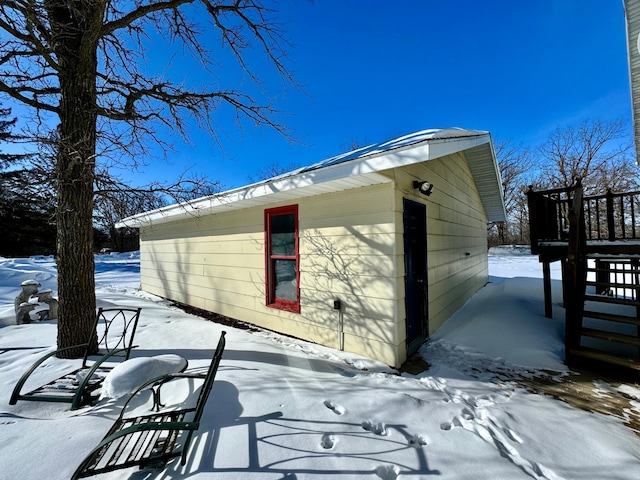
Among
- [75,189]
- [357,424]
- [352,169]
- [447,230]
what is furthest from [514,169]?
Result: [75,189]

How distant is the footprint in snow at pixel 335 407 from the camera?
212 centimetres

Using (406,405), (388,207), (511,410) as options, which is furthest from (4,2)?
(511,410)

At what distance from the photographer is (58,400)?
7.29 ft

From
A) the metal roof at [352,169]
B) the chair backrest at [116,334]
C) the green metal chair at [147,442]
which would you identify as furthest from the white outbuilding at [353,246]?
the green metal chair at [147,442]

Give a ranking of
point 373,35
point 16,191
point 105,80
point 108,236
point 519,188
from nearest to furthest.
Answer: point 16,191 < point 105,80 < point 373,35 < point 519,188 < point 108,236

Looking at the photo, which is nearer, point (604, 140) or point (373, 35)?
point (373, 35)

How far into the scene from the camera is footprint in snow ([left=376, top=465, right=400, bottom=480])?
5.00 ft

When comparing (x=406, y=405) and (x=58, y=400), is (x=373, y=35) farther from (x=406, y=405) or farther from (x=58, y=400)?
(x=58, y=400)

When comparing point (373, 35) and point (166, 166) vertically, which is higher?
point (373, 35)

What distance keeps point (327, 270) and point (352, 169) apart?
161cm

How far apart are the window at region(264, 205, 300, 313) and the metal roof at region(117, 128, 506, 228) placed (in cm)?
33

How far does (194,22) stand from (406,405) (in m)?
6.56

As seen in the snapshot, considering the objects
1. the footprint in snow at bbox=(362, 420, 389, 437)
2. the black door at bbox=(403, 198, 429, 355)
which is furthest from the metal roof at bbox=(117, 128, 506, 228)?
the footprint in snow at bbox=(362, 420, 389, 437)

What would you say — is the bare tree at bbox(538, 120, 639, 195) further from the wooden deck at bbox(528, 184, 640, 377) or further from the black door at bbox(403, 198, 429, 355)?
the black door at bbox(403, 198, 429, 355)
